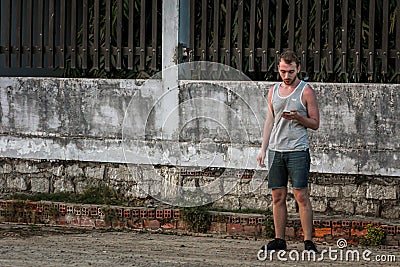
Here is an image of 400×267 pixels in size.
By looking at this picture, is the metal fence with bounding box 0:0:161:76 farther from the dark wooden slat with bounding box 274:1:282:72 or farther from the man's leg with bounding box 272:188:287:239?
the man's leg with bounding box 272:188:287:239

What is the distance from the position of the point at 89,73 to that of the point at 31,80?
0.69 metres

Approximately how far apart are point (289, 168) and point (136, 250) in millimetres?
1601

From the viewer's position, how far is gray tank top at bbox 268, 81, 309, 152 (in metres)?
8.85

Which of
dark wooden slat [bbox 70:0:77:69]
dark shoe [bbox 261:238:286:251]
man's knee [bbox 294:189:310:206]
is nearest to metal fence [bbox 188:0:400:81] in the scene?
dark wooden slat [bbox 70:0:77:69]

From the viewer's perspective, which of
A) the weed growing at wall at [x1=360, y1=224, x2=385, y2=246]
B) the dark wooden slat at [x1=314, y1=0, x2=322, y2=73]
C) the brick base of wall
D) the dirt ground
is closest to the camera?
the dirt ground

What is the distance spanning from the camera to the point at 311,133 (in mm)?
10172

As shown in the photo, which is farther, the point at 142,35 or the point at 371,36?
the point at 142,35

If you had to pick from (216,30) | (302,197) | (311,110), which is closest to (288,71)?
(311,110)

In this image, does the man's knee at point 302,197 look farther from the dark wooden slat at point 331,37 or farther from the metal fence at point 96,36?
the metal fence at point 96,36

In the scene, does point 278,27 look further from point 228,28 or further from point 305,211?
point 305,211

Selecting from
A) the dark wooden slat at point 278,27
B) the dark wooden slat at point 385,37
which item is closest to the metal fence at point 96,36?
the dark wooden slat at point 278,27

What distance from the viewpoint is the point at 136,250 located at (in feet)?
30.4

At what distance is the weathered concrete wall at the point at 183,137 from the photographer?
1000cm

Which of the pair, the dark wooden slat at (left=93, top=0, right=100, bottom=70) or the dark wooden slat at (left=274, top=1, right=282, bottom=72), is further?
the dark wooden slat at (left=93, top=0, right=100, bottom=70)
